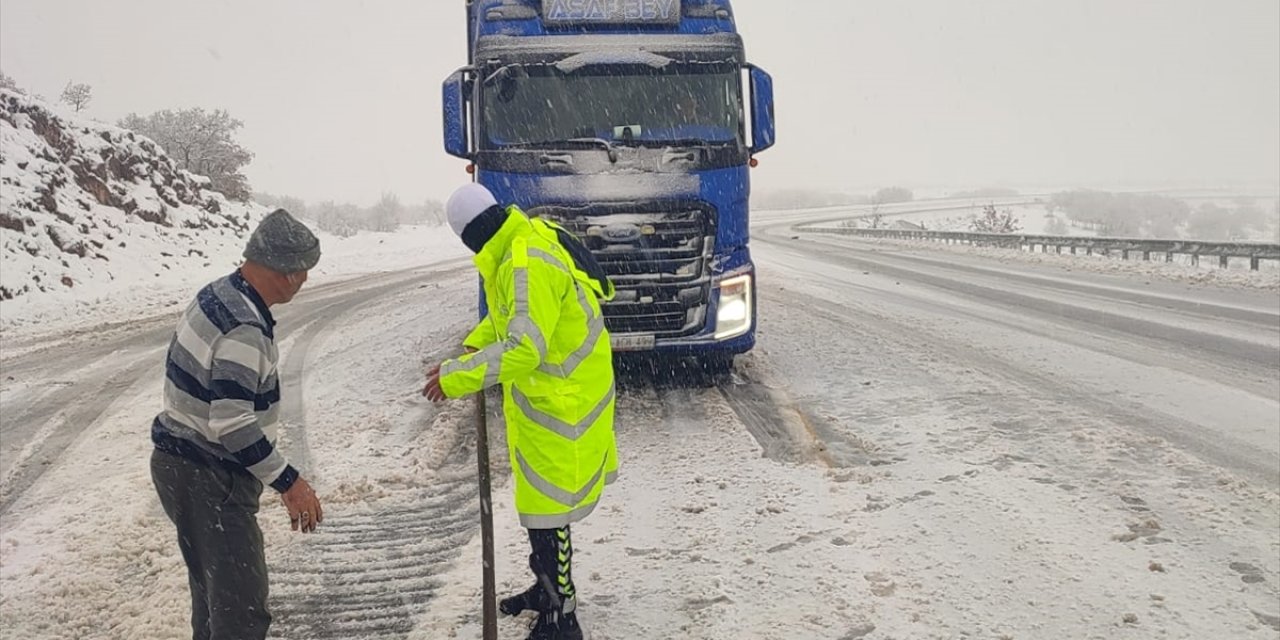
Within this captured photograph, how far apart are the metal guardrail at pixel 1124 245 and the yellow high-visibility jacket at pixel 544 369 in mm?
17815

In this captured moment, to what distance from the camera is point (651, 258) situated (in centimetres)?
632

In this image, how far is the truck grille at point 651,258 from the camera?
6.20 metres

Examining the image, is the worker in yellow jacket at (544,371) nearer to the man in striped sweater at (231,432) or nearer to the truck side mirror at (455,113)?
the man in striped sweater at (231,432)

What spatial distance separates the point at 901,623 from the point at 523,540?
1932 millimetres

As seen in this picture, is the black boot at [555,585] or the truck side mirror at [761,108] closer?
the black boot at [555,585]

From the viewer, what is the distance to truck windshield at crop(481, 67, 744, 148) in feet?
21.4

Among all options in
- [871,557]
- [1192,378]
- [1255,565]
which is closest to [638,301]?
[871,557]

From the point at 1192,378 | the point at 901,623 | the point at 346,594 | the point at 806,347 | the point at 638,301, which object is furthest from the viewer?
the point at 806,347

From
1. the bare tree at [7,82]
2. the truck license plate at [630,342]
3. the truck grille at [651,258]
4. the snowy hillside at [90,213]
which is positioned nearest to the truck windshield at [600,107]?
the truck grille at [651,258]

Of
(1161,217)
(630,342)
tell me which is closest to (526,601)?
(630,342)

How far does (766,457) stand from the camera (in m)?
5.46

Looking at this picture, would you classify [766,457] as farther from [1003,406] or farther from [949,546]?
[1003,406]

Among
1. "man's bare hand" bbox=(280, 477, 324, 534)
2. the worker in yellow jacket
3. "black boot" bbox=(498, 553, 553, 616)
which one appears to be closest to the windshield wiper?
the worker in yellow jacket

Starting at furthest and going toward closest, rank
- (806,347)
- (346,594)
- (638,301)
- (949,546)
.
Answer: (806,347), (638,301), (949,546), (346,594)
